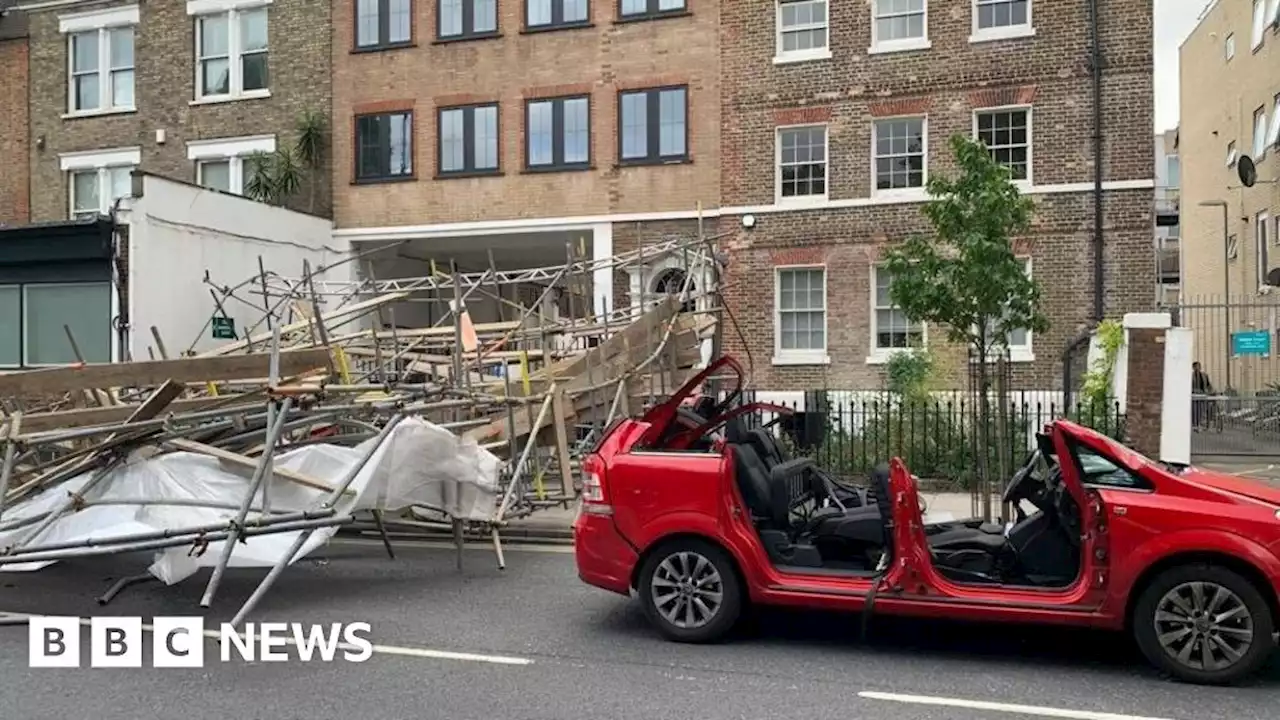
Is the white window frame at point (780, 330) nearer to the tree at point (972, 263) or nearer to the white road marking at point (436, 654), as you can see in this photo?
the tree at point (972, 263)

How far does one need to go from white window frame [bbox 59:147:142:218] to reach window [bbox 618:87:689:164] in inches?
437

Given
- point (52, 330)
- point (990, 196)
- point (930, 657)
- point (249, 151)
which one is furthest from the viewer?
point (249, 151)

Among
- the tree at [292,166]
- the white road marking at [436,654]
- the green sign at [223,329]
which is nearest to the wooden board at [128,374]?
the white road marking at [436,654]

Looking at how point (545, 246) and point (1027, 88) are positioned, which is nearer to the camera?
point (1027, 88)

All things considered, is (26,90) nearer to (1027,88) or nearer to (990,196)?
(1027,88)

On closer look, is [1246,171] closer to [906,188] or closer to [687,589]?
[906,188]

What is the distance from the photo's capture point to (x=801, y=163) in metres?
20.4

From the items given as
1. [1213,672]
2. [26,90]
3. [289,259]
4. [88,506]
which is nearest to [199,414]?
[88,506]

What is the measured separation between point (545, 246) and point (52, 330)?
31.4ft

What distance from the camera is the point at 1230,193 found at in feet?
105

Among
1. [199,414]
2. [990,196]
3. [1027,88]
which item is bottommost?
[199,414]

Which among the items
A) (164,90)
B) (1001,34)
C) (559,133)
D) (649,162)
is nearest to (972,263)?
(1001,34)

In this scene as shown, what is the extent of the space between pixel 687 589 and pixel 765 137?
14.7 metres

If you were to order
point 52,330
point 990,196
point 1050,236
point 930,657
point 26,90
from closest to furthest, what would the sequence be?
point 930,657 < point 990,196 < point 1050,236 < point 52,330 < point 26,90
